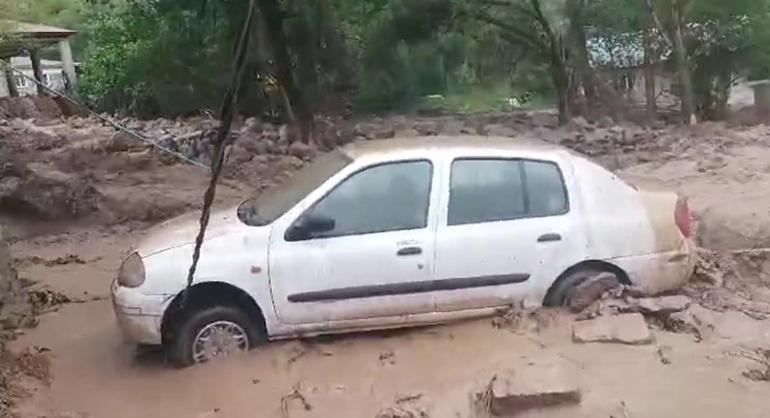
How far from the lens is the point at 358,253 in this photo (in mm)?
6090

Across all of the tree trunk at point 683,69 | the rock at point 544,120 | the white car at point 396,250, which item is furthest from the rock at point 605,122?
the white car at point 396,250

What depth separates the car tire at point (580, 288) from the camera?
21.2ft

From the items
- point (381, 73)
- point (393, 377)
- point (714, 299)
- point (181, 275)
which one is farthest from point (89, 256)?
point (381, 73)

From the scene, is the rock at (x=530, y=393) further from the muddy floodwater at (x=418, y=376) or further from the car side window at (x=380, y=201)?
the car side window at (x=380, y=201)

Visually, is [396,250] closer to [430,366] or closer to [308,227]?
[308,227]

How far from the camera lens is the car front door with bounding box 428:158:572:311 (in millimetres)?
6223

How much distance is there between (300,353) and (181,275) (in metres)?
0.95

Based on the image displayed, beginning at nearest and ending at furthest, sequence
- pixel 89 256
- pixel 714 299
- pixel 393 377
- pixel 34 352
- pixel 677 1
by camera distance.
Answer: pixel 393 377 → pixel 714 299 → pixel 34 352 → pixel 89 256 → pixel 677 1

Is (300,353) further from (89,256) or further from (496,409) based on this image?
(89,256)

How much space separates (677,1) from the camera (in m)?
18.3

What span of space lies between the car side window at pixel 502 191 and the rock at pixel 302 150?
10.6 metres

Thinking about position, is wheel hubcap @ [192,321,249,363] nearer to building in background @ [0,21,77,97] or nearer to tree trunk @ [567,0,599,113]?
building in background @ [0,21,77,97]

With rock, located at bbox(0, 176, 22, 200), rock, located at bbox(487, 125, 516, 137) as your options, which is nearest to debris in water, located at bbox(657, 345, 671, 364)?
rock, located at bbox(0, 176, 22, 200)

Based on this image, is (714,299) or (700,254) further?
(700,254)
